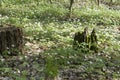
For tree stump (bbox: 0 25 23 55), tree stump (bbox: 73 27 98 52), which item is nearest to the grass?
tree stump (bbox: 73 27 98 52)

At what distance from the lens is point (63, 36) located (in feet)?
45.2

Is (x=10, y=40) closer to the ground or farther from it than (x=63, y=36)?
farther from it

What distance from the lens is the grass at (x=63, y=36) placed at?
948 cm

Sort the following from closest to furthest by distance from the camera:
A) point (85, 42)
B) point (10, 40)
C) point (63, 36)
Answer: point (10, 40), point (85, 42), point (63, 36)

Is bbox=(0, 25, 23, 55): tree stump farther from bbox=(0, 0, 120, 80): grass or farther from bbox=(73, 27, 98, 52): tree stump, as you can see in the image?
bbox=(73, 27, 98, 52): tree stump

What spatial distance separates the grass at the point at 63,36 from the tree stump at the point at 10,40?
52 centimetres

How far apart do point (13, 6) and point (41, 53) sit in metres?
10.6

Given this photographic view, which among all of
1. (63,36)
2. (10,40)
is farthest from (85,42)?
(10,40)

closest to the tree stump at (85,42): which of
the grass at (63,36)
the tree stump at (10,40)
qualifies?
the grass at (63,36)

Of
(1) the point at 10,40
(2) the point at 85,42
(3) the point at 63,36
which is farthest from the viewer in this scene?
(3) the point at 63,36

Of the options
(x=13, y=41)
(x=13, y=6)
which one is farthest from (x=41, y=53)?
(x=13, y=6)

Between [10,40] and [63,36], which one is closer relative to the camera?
[10,40]

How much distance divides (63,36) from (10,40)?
13.5 feet

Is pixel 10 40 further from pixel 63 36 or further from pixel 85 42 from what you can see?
pixel 63 36
